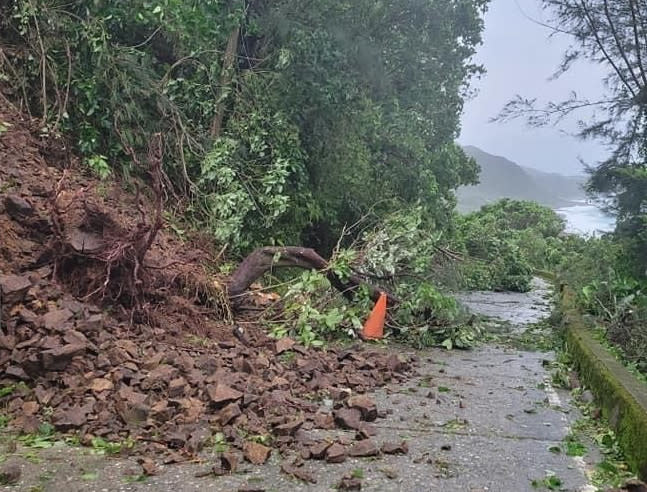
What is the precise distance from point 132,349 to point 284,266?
278 cm

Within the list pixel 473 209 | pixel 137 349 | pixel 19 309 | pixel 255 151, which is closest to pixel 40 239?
pixel 19 309

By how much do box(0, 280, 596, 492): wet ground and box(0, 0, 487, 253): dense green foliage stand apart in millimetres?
3800

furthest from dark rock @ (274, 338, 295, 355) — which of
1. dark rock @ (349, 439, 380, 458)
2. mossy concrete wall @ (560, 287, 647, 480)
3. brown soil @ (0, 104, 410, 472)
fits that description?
mossy concrete wall @ (560, 287, 647, 480)

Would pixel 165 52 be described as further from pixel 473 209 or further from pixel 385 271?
pixel 473 209

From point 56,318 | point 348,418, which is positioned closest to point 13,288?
point 56,318

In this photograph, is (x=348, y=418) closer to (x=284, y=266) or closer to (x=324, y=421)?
(x=324, y=421)

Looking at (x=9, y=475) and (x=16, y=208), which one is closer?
(x=9, y=475)

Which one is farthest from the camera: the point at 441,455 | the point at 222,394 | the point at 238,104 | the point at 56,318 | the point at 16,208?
the point at 238,104

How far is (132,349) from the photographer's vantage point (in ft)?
14.9

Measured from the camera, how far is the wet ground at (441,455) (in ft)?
9.95

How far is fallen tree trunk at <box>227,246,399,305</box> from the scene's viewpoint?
659 cm

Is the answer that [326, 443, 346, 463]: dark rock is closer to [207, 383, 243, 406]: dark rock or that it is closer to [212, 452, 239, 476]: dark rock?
[212, 452, 239, 476]: dark rock

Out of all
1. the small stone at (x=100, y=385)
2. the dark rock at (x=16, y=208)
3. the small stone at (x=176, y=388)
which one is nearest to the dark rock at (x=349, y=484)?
the small stone at (x=176, y=388)

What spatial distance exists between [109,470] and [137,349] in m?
1.60
